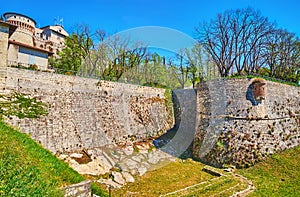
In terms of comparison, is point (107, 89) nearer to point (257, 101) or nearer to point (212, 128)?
point (212, 128)

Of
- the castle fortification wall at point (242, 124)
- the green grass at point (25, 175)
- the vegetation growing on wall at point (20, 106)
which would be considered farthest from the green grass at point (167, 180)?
the vegetation growing on wall at point (20, 106)

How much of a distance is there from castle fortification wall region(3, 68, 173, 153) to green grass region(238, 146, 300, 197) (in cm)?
804

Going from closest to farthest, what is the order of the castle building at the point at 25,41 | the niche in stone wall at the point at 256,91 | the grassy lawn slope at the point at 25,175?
1. the grassy lawn slope at the point at 25,175
2. the niche in stone wall at the point at 256,91
3. the castle building at the point at 25,41

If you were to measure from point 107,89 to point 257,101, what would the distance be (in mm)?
10204

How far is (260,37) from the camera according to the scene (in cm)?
1872

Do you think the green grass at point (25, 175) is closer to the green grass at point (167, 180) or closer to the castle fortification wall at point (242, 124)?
the green grass at point (167, 180)

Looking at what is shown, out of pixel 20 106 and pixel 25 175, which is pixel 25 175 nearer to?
pixel 25 175

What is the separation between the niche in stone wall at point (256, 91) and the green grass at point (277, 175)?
3.34 metres

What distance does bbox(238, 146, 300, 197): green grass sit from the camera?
27.2 ft

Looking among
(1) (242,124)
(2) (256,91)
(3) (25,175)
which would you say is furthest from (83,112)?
(2) (256,91)

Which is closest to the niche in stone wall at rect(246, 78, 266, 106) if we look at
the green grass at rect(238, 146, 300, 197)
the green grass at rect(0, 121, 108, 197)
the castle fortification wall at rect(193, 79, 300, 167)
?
the castle fortification wall at rect(193, 79, 300, 167)

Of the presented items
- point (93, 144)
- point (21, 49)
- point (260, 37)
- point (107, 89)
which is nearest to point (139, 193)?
point (93, 144)

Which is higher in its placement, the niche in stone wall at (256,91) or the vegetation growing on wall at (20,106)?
the niche in stone wall at (256,91)

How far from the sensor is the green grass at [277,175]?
8297 millimetres
